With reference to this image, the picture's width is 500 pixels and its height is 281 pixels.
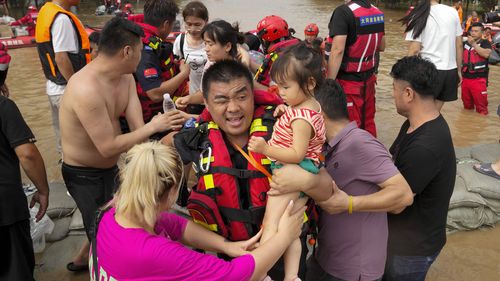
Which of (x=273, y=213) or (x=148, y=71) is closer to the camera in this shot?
(x=273, y=213)

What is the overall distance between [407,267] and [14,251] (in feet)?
8.68

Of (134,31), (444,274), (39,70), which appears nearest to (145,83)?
(134,31)

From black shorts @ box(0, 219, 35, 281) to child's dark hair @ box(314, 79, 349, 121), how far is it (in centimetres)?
223

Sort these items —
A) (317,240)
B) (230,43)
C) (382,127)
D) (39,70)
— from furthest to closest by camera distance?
1. (39,70)
2. (382,127)
3. (230,43)
4. (317,240)

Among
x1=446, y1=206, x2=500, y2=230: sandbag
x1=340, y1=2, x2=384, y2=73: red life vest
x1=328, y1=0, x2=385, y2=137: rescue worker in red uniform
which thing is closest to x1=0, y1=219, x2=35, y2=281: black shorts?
x1=328, y1=0, x2=385, y2=137: rescue worker in red uniform

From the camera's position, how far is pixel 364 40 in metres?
4.68

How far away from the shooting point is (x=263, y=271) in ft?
6.22

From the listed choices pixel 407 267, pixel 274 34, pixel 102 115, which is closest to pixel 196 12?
pixel 274 34

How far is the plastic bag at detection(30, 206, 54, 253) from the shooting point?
3821 mm

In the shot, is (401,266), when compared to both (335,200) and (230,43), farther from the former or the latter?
(230,43)

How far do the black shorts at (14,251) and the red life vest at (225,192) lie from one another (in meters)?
1.48

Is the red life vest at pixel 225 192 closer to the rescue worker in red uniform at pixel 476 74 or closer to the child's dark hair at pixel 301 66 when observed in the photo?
the child's dark hair at pixel 301 66

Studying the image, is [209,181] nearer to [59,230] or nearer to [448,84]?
[59,230]

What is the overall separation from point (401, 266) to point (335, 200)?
880mm
